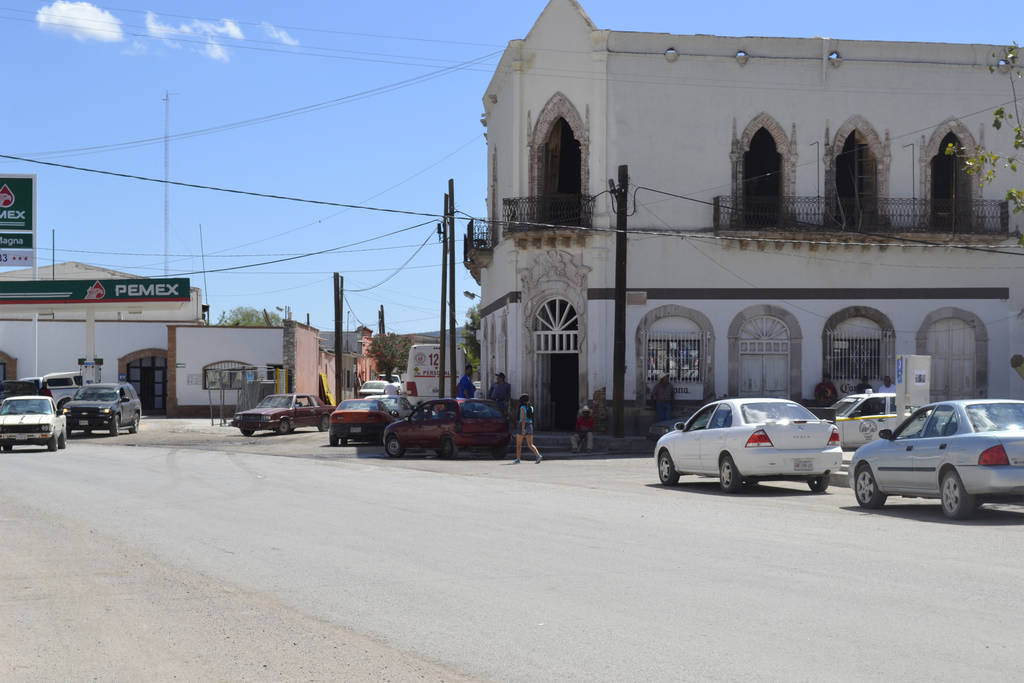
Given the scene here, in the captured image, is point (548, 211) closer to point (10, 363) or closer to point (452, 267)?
point (452, 267)

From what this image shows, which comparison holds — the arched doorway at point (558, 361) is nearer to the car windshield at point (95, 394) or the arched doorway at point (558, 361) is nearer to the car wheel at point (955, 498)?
the car windshield at point (95, 394)

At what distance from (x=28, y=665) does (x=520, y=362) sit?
2921cm

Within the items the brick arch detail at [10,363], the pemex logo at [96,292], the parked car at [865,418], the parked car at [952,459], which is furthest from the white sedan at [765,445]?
the brick arch detail at [10,363]

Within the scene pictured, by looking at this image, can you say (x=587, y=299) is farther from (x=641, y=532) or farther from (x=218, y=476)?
(x=641, y=532)

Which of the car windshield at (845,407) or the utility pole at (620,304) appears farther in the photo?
the utility pole at (620,304)

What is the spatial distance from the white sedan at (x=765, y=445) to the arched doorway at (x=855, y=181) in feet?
59.9

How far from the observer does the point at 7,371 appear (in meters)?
59.7

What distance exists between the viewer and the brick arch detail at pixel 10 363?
195 feet

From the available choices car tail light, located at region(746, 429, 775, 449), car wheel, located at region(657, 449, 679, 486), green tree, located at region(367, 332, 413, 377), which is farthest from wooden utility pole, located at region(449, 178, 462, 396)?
green tree, located at region(367, 332, 413, 377)

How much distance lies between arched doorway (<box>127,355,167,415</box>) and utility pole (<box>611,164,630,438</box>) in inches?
1348

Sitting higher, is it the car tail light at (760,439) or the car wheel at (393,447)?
the car tail light at (760,439)

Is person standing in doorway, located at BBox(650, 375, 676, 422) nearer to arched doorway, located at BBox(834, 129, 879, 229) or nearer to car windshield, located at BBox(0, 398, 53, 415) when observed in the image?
arched doorway, located at BBox(834, 129, 879, 229)

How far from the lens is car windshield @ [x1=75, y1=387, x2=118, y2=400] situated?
41125mm

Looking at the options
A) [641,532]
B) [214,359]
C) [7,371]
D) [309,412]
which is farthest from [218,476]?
[7,371]
